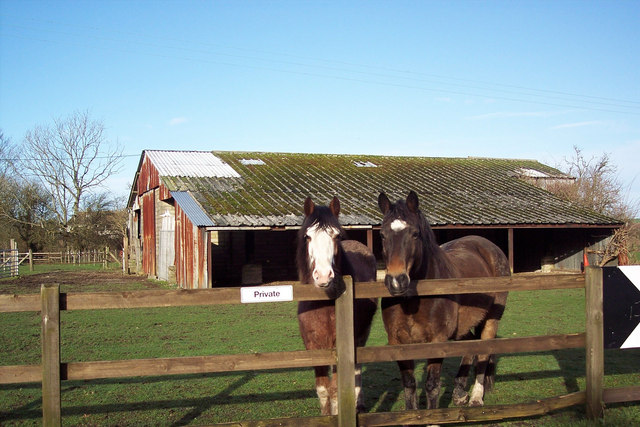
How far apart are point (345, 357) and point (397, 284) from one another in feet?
2.09

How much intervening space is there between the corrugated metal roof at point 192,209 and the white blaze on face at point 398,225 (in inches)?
493

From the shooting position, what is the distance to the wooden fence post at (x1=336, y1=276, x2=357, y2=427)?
3.78 m

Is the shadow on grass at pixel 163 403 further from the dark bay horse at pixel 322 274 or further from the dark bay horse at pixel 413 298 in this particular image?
the dark bay horse at pixel 413 298

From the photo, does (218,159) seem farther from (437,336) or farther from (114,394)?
(437,336)

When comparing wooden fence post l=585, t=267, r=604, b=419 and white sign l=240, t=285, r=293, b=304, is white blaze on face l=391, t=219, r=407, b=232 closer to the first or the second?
white sign l=240, t=285, r=293, b=304

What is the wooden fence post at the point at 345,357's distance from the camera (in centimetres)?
378

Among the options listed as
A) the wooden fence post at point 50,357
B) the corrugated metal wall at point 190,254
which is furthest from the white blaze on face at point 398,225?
the corrugated metal wall at point 190,254

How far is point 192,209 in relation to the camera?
1745 centimetres

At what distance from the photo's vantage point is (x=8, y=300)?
141 inches

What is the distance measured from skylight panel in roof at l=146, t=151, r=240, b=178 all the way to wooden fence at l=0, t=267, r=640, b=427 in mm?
17552

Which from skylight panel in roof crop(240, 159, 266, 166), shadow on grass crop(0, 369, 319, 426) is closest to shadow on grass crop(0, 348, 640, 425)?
shadow on grass crop(0, 369, 319, 426)

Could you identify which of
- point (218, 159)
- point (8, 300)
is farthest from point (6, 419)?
point (218, 159)

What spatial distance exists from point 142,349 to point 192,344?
79 cm

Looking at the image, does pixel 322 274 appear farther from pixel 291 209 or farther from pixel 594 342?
pixel 291 209
